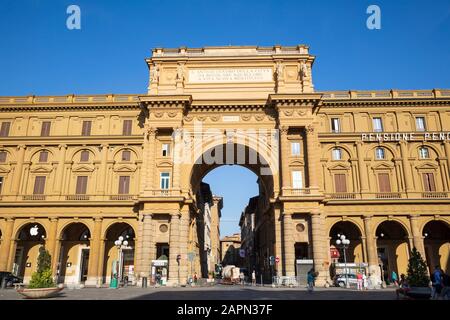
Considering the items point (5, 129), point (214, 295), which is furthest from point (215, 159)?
point (5, 129)

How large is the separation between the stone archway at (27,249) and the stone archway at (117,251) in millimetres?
7007

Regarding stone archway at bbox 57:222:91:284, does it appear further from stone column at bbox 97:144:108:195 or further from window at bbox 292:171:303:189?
window at bbox 292:171:303:189

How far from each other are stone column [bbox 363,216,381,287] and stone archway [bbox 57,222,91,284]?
3084 centimetres

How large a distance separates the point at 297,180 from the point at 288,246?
7.26 metres

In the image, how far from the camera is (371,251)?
38.7m

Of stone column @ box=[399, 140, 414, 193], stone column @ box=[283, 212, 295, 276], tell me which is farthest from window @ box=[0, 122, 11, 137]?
stone column @ box=[399, 140, 414, 193]

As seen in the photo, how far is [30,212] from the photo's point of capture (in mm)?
41156

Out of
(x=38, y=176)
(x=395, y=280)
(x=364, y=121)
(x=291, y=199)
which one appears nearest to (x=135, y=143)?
(x=38, y=176)

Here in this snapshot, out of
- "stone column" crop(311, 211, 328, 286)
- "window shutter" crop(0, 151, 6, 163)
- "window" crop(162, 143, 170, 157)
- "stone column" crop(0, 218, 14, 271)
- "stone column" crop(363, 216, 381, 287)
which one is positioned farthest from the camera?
"window shutter" crop(0, 151, 6, 163)

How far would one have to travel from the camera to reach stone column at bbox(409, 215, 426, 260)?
3831 cm

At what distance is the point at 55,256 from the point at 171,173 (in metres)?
15.4

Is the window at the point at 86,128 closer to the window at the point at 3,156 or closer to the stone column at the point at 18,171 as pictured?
the stone column at the point at 18,171

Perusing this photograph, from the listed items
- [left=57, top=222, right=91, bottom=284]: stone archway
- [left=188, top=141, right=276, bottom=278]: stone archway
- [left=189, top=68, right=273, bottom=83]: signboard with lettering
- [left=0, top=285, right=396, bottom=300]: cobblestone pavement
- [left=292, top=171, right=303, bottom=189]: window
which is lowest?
[left=0, top=285, right=396, bottom=300]: cobblestone pavement
